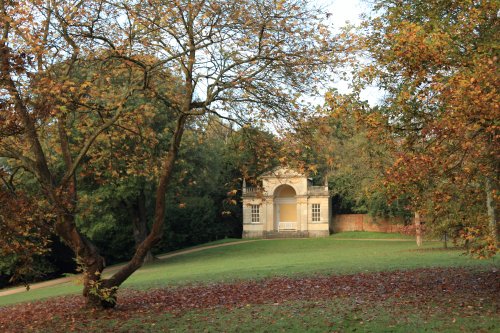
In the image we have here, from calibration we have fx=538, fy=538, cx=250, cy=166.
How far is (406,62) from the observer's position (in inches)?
367

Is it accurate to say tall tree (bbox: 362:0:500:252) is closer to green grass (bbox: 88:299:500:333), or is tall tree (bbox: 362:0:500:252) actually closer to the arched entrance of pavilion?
green grass (bbox: 88:299:500:333)

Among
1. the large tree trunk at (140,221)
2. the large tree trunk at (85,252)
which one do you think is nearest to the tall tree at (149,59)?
the large tree trunk at (85,252)

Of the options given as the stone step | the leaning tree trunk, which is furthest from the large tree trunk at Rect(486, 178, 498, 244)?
the stone step

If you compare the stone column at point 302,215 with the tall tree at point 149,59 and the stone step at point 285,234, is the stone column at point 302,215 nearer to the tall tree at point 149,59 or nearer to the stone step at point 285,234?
the stone step at point 285,234

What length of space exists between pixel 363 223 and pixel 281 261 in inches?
1065

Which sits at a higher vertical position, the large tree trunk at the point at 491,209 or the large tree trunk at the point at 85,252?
the large tree trunk at the point at 491,209

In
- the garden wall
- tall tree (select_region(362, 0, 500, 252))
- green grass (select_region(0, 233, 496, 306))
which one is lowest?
green grass (select_region(0, 233, 496, 306))

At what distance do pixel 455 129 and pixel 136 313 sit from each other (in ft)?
24.6

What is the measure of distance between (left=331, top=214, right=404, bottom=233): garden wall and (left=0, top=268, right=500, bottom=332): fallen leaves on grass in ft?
112

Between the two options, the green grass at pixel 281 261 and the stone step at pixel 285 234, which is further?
the stone step at pixel 285 234

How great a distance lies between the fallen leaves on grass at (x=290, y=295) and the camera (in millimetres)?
11039

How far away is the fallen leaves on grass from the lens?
36.2ft

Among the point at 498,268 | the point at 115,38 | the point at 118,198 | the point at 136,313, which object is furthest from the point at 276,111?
the point at 118,198

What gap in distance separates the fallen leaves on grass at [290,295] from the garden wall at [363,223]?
34.1m
